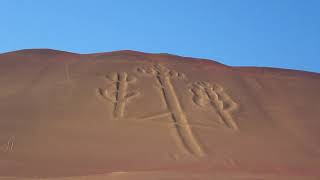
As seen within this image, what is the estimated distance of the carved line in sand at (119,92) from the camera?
14.8 meters

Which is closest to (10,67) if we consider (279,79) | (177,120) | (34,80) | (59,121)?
(34,80)

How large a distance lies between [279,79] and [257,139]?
254 inches

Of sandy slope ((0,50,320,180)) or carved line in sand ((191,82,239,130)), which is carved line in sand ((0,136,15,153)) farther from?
carved line in sand ((191,82,239,130))

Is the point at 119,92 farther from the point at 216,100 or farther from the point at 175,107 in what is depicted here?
the point at 216,100

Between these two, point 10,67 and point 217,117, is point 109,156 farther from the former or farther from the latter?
point 10,67

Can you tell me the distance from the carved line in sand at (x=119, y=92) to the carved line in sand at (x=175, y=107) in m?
0.92

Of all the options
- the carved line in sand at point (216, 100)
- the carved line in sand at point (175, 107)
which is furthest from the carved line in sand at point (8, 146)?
the carved line in sand at point (216, 100)

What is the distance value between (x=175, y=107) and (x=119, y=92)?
1.81 meters

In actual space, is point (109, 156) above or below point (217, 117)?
below

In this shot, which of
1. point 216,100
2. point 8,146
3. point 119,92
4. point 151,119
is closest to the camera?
point 8,146

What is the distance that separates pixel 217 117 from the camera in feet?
48.5

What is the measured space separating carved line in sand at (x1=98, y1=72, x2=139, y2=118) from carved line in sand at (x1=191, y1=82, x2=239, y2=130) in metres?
1.91

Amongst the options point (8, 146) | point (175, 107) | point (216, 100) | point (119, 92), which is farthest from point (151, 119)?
point (8, 146)

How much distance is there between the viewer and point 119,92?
624 inches
